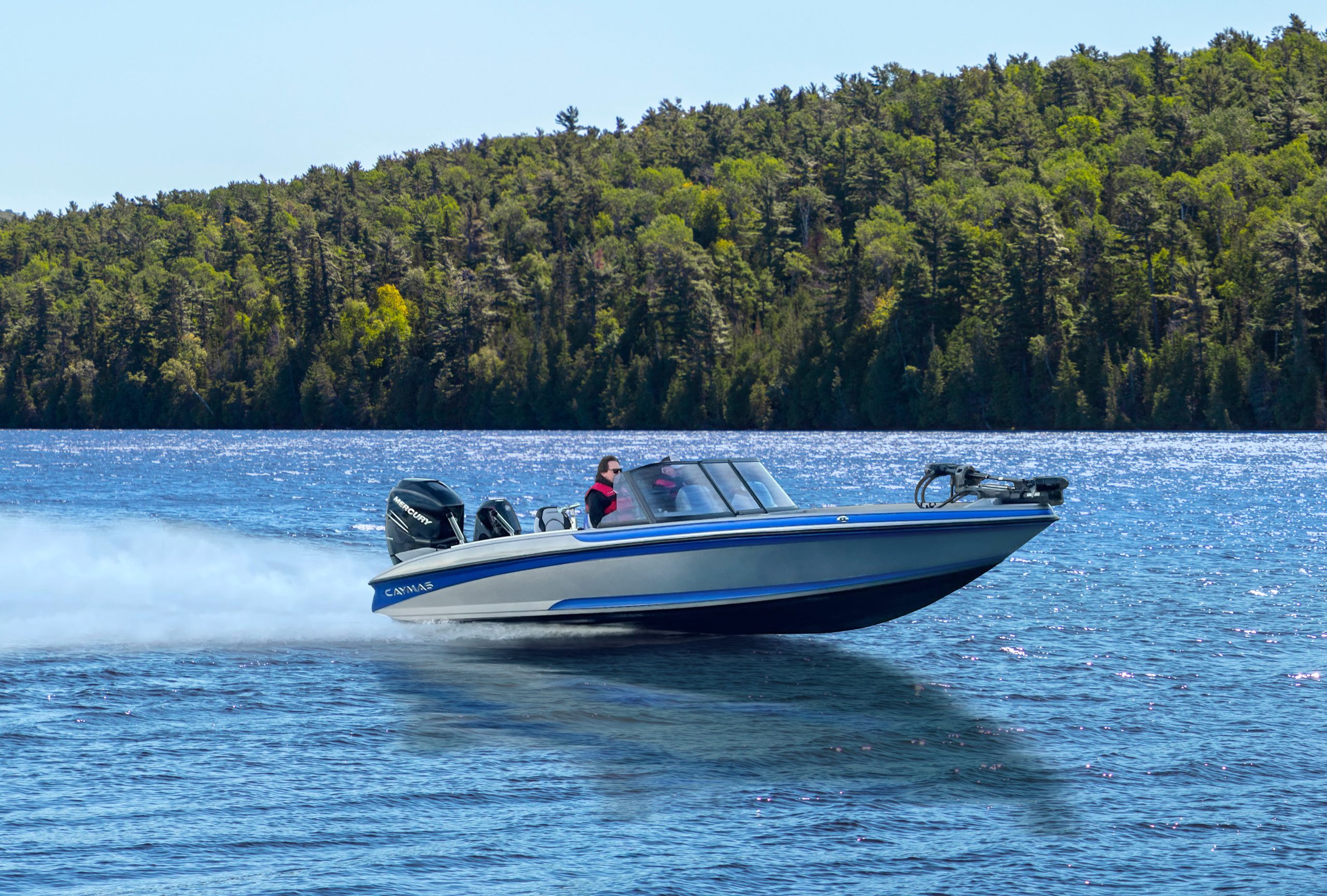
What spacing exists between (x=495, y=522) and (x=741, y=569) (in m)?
3.38

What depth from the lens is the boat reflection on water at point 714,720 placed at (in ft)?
34.1

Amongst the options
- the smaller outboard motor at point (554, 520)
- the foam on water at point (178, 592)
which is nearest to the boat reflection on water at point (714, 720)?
the smaller outboard motor at point (554, 520)

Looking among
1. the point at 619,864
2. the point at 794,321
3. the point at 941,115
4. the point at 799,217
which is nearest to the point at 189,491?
the point at 619,864

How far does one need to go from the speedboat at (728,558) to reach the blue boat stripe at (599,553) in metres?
0.02

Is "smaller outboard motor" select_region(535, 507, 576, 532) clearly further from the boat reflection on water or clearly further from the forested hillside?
the forested hillside

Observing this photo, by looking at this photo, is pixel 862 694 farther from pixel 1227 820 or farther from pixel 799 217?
pixel 799 217

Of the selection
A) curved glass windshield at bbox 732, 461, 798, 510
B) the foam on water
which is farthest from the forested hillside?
curved glass windshield at bbox 732, 461, 798, 510

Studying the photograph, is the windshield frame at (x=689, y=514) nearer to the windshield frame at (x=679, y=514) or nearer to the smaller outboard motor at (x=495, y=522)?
the windshield frame at (x=679, y=514)

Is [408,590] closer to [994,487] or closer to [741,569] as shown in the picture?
[741,569]

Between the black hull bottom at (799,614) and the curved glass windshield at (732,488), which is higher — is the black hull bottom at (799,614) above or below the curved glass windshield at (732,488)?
below

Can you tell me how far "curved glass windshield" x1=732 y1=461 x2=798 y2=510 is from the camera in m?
15.5

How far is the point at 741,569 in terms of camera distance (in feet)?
48.6

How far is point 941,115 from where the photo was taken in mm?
191625

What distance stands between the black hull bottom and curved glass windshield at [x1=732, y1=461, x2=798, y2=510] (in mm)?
1132
